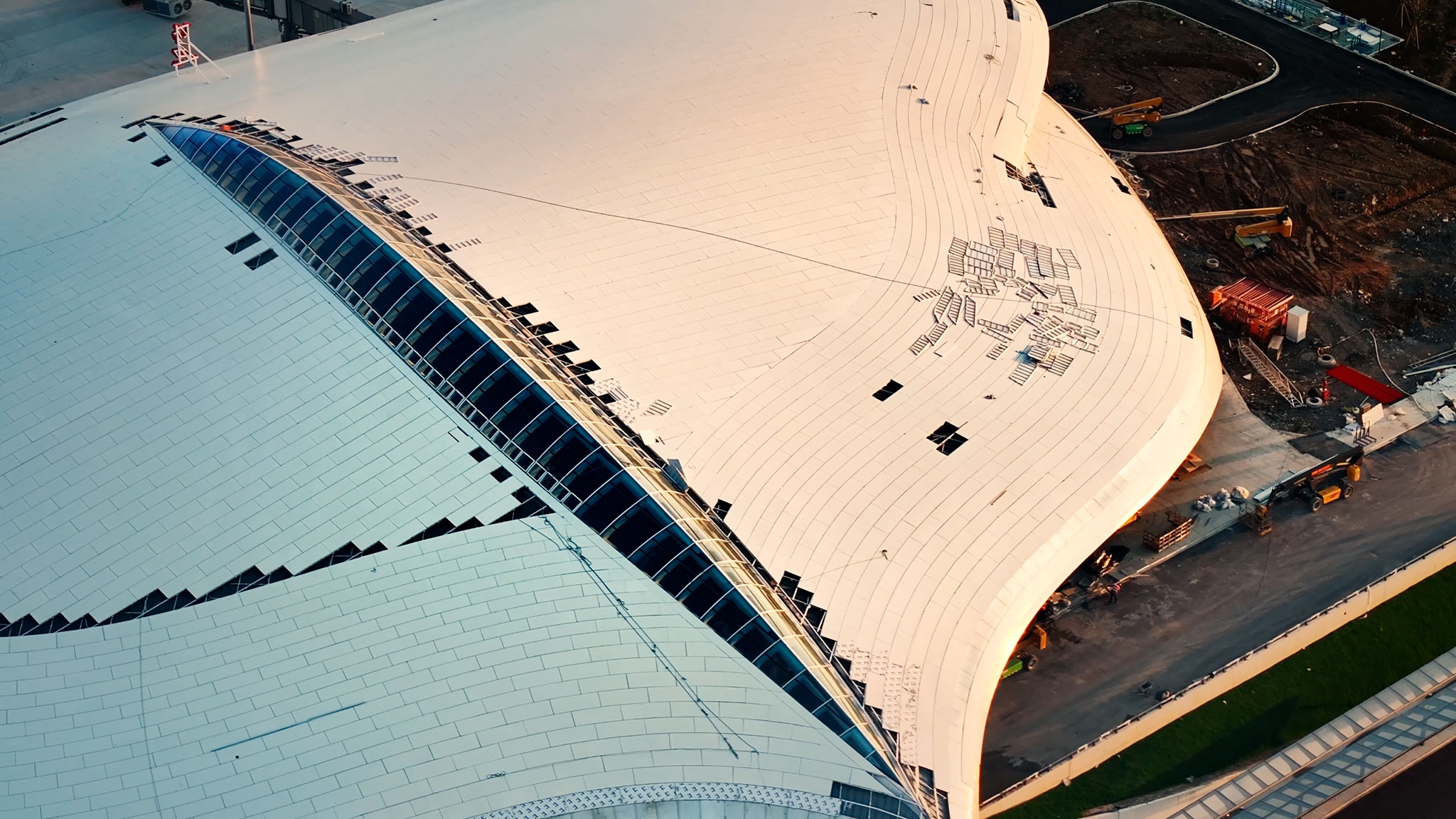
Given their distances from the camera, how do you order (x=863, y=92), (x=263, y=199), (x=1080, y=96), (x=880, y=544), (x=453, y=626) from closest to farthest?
(x=453, y=626) < (x=880, y=544) < (x=263, y=199) < (x=863, y=92) < (x=1080, y=96)

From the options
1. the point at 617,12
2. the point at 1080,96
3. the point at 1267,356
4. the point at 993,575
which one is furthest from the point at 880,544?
the point at 1080,96

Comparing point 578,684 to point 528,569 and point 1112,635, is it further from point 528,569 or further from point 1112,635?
point 1112,635

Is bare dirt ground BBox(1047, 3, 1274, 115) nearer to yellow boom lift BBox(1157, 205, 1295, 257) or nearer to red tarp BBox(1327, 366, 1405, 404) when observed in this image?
yellow boom lift BBox(1157, 205, 1295, 257)

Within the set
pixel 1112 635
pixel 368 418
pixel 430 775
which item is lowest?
pixel 1112 635

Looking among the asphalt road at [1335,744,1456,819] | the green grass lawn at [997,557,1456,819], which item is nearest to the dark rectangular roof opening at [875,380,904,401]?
the green grass lawn at [997,557,1456,819]

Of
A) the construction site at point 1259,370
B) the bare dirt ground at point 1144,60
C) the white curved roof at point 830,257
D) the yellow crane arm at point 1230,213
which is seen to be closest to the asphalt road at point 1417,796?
the construction site at point 1259,370

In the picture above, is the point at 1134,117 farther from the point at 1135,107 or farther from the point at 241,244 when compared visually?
the point at 241,244
